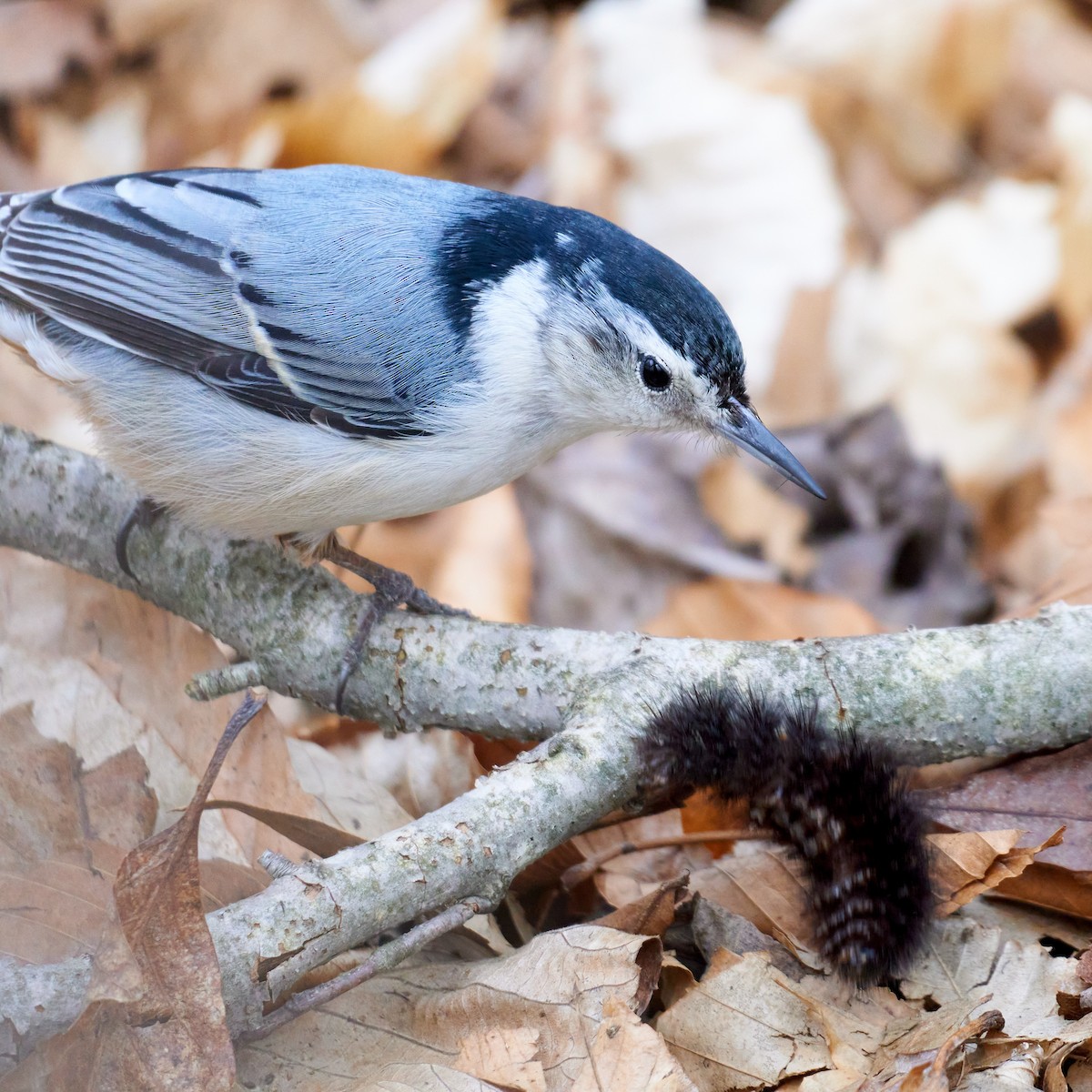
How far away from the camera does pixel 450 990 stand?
1.95 meters

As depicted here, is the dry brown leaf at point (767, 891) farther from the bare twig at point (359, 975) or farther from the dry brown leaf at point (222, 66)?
the dry brown leaf at point (222, 66)

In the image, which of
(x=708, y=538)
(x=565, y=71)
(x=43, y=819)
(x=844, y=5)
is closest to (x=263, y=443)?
(x=43, y=819)

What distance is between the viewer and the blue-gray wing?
258 cm

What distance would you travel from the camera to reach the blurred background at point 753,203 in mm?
3758

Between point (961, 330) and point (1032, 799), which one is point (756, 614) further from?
point (961, 330)

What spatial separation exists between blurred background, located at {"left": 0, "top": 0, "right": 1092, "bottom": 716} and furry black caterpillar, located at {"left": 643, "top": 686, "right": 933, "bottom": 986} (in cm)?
133

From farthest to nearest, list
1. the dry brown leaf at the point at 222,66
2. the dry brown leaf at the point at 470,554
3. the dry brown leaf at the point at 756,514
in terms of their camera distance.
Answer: the dry brown leaf at the point at 222,66, the dry brown leaf at the point at 756,514, the dry brown leaf at the point at 470,554

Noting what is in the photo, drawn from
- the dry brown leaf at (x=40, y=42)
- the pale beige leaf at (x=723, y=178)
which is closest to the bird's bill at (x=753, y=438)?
the pale beige leaf at (x=723, y=178)

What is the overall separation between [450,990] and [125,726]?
32.3 inches

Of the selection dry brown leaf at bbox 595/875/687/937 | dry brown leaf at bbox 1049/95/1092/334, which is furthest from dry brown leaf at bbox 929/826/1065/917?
dry brown leaf at bbox 1049/95/1092/334

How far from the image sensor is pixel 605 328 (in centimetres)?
265

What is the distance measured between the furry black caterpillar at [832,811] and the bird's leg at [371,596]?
709mm

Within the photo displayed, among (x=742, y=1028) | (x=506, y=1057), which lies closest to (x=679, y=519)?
(x=742, y=1028)

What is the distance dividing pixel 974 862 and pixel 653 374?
117cm
